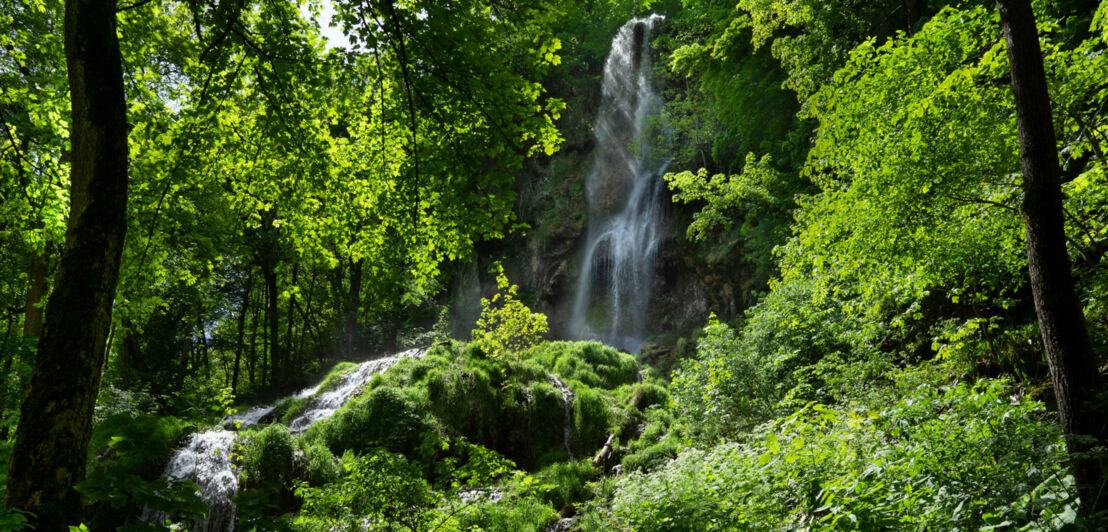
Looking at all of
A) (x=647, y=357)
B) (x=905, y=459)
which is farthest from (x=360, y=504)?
(x=647, y=357)

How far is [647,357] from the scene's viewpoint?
1664 centimetres

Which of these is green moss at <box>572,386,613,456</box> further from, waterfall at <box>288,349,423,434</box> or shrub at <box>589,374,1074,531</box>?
shrub at <box>589,374,1074,531</box>

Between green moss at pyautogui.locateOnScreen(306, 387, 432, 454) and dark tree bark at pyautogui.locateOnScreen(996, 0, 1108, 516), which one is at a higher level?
dark tree bark at pyautogui.locateOnScreen(996, 0, 1108, 516)

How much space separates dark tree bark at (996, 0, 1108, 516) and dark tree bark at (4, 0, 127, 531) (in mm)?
4279

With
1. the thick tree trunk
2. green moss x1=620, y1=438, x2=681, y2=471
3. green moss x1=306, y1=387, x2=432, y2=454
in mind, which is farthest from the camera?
green moss x1=306, y1=387, x2=432, y2=454

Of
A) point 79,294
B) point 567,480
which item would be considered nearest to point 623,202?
point 567,480

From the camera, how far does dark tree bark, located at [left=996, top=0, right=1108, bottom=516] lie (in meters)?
2.34

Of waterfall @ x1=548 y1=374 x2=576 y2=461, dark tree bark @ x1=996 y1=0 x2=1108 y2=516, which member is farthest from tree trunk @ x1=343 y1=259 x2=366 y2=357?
dark tree bark @ x1=996 y1=0 x2=1108 y2=516

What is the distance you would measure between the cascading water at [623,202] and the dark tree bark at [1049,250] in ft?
57.0

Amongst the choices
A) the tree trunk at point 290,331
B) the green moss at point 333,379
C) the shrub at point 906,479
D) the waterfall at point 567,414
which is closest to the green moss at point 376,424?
the waterfall at point 567,414

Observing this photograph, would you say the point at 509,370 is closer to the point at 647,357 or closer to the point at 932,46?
the point at 647,357

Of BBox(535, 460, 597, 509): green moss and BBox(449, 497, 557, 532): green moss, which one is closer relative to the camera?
BBox(449, 497, 557, 532): green moss

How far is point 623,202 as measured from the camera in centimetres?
2331

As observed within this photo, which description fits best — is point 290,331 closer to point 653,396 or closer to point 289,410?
point 289,410
